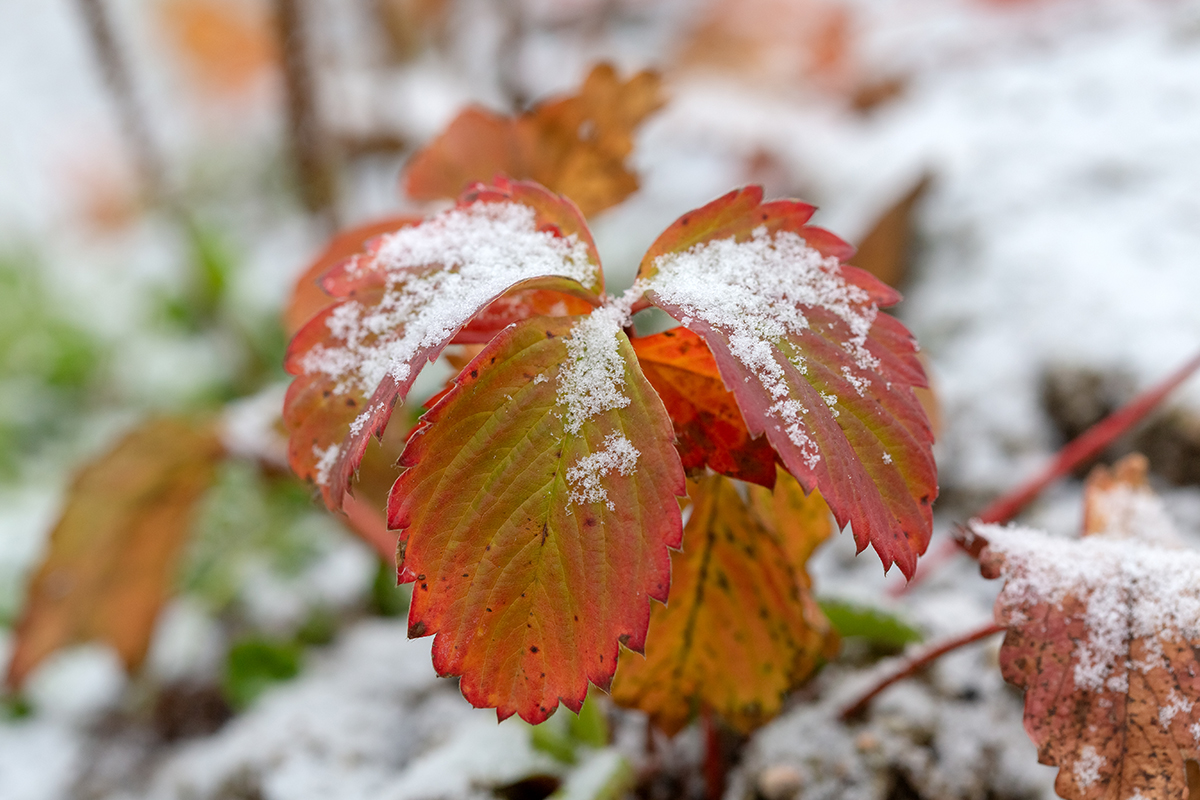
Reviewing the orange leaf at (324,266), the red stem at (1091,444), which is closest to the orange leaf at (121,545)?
the orange leaf at (324,266)

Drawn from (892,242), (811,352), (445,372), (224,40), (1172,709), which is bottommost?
(1172,709)

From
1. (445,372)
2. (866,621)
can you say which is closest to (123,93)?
(445,372)

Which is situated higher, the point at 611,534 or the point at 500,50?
the point at 500,50

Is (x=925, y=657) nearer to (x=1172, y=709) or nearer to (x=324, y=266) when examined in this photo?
(x=1172, y=709)

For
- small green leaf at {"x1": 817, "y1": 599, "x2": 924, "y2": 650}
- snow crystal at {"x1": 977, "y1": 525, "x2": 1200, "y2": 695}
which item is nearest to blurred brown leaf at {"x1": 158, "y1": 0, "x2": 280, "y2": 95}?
small green leaf at {"x1": 817, "y1": 599, "x2": 924, "y2": 650}

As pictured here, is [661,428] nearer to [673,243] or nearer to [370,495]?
[673,243]

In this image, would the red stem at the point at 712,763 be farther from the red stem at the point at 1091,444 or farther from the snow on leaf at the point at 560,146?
the snow on leaf at the point at 560,146

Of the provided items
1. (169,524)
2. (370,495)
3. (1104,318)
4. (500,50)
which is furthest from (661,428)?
(500,50)
